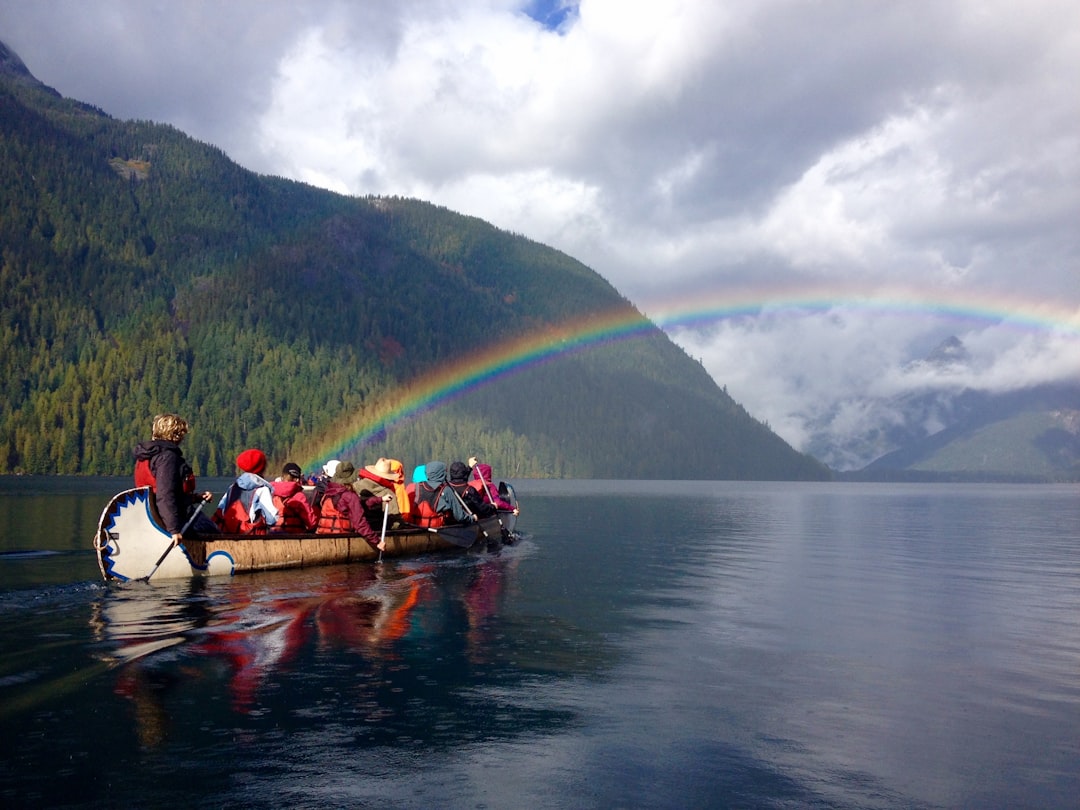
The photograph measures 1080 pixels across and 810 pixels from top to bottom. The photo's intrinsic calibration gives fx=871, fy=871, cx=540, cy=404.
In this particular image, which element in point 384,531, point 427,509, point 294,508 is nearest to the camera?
point 294,508

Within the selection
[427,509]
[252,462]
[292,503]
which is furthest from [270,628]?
[427,509]

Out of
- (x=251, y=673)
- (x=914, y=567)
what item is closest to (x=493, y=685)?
(x=251, y=673)

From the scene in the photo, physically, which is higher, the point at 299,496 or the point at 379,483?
the point at 379,483

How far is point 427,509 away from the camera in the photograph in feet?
123

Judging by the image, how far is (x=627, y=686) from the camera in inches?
603

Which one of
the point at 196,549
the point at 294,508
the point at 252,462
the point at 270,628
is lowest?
the point at 270,628

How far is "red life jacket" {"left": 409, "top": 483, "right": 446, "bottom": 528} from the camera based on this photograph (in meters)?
37.2

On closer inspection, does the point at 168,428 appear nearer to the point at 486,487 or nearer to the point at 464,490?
the point at 464,490

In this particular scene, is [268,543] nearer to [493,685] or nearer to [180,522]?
[180,522]

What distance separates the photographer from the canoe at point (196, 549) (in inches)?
935

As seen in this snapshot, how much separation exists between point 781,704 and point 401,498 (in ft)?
76.8

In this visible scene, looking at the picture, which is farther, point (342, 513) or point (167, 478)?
point (342, 513)

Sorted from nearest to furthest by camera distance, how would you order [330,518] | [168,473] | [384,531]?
[168,473] → [330,518] → [384,531]

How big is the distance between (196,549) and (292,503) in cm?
536
